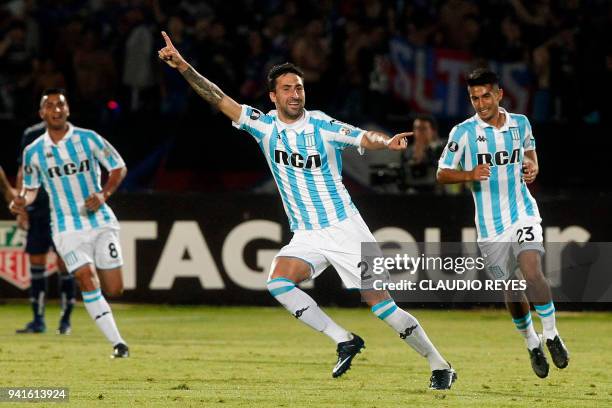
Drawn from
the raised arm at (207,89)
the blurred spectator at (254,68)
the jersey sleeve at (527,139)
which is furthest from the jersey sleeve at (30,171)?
the blurred spectator at (254,68)

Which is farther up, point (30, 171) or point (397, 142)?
point (397, 142)

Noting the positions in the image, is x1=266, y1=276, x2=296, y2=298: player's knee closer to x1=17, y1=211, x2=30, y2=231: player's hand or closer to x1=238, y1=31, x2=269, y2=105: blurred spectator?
x1=17, y1=211, x2=30, y2=231: player's hand

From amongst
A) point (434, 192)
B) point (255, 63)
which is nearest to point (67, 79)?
point (255, 63)

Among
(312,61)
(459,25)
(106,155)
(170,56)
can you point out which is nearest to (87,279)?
(106,155)

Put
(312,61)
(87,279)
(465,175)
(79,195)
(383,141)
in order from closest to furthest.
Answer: (383,141), (465,175), (87,279), (79,195), (312,61)

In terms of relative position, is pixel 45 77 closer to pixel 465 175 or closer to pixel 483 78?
pixel 483 78

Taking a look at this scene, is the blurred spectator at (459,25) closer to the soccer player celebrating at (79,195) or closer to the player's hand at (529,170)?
the soccer player celebrating at (79,195)

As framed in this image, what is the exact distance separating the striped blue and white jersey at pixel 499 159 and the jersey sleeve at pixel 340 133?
962 mm

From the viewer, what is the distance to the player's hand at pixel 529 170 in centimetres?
914

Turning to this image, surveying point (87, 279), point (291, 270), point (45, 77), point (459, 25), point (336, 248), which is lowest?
point (87, 279)

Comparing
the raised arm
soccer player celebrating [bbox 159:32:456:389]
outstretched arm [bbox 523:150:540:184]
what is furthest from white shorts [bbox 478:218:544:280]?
the raised arm

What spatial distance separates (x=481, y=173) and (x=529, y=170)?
1.51 ft

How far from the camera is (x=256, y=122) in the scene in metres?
8.91

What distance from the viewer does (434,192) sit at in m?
14.8
